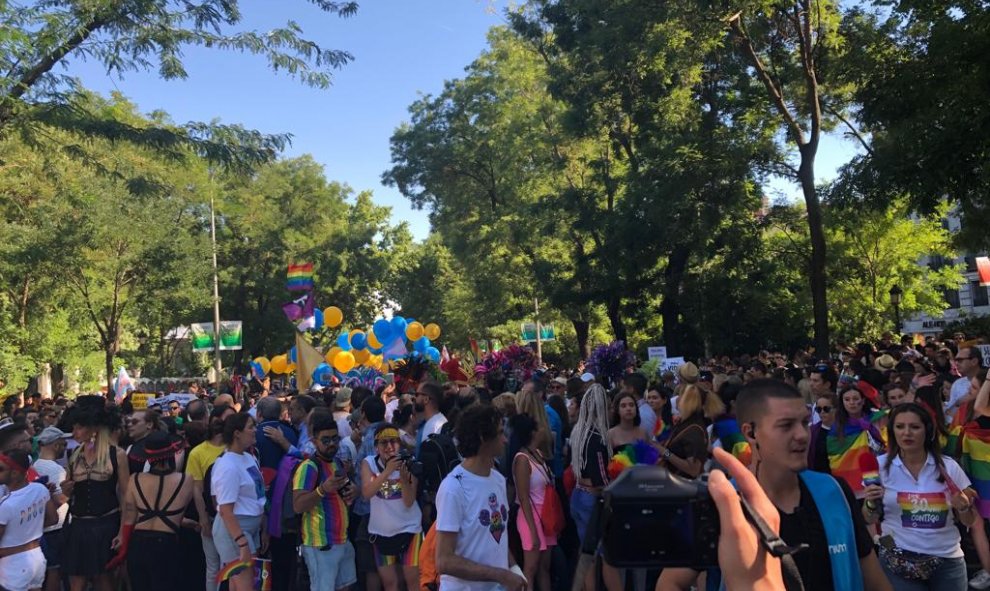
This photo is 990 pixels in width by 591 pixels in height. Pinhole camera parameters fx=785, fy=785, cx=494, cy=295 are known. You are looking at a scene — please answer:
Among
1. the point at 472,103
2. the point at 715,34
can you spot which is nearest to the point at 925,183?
the point at 715,34

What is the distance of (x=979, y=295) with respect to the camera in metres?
51.0

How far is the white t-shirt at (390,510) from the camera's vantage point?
5723 mm

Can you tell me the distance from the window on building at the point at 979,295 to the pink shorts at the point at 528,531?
177 feet

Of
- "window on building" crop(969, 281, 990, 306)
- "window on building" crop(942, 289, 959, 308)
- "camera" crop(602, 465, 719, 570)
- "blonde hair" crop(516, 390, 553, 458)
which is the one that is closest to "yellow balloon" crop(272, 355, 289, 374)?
"blonde hair" crop(516, 390, 553, 458)

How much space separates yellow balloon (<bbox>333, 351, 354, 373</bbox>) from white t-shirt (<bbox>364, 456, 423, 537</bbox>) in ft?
58.4

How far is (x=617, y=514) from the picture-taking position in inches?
77.1

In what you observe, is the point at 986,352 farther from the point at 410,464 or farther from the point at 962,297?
the point at 962,297

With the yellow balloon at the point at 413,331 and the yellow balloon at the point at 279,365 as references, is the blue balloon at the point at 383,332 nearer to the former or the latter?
the yellow balloon at the point at 413,331

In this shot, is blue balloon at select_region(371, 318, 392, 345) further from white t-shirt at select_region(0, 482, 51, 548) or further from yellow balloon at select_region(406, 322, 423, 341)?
white t-shirt at select_region(0, 482, 51, 548)

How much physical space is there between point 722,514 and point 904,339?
19.9 metres

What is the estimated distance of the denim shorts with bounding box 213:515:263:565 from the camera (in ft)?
18.8

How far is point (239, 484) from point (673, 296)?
19410 millimetres

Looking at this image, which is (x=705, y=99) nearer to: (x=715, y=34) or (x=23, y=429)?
(x=715, y=34)

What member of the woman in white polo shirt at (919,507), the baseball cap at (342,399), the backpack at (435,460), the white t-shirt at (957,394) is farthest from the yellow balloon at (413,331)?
the woman in white polo shirt at (919,507)
